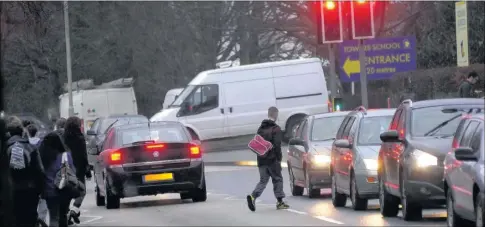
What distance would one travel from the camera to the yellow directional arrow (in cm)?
Result: 3197

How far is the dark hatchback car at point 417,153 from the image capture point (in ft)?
55.9

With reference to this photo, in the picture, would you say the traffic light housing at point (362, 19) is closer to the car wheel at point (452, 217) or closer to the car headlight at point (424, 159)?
the car headlight at point (424, 159)

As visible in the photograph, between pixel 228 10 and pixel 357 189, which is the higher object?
pixel 228 10

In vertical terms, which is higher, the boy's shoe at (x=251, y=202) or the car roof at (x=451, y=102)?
the car roof at (x=451, y=102)

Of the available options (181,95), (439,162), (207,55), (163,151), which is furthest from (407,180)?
(207,55)

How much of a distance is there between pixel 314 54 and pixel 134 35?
1083cm

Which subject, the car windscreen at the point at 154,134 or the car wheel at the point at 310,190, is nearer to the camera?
the car windscreen at the point at 154,134

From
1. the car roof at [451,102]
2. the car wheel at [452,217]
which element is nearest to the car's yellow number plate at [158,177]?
the car roof at [451,102]

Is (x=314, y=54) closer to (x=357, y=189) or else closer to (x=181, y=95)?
(x=181, y=95)

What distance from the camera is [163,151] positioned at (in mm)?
23562

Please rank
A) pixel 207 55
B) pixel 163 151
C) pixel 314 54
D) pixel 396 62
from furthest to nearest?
pixel 207 55
pixel 314 54
pixel 396 62
pixel 163 151

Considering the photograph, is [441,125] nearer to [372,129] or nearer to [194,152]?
[372,129]

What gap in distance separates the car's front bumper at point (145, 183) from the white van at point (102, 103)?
32201mm

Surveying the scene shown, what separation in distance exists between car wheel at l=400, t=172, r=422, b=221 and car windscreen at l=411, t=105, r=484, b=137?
0.82 meters
